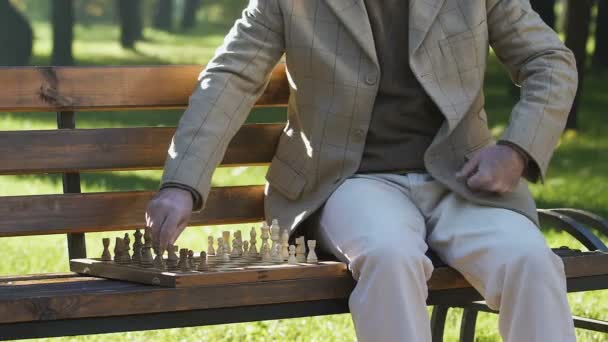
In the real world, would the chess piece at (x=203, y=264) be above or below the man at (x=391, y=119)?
below

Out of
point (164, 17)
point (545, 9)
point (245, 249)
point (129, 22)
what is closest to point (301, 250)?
point (245, 249)

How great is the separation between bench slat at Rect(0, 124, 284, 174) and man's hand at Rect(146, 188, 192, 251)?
61 cm

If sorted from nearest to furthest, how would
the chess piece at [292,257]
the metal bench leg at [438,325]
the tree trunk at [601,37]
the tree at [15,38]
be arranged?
the chess piece at [292,257]
the metal bench leg at [438,325]
the tree trunk at [601,37]
the tree at [15,38]

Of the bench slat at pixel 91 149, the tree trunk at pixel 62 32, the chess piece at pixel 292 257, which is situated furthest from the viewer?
the tree trunk at pixel 62 32

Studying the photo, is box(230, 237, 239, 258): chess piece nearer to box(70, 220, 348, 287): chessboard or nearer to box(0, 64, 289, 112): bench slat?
box(70, 220, 348, 287): chessboard

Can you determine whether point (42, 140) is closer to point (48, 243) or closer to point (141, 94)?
point (141, 94)

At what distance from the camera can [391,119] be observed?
415 cm

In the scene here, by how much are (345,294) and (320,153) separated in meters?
0.56

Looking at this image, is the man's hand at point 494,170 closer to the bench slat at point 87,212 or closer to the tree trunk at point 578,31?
the bench slat at point 87,212

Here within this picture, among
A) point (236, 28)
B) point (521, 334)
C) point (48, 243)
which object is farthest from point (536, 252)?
point (48, 243)

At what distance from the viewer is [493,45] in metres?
4.30

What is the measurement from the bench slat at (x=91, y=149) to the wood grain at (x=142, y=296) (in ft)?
1.82

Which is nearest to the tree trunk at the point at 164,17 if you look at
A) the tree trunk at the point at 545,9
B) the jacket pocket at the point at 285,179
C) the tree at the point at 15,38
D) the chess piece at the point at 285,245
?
the tree at the point at 15,38

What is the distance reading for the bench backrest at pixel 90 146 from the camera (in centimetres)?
427
